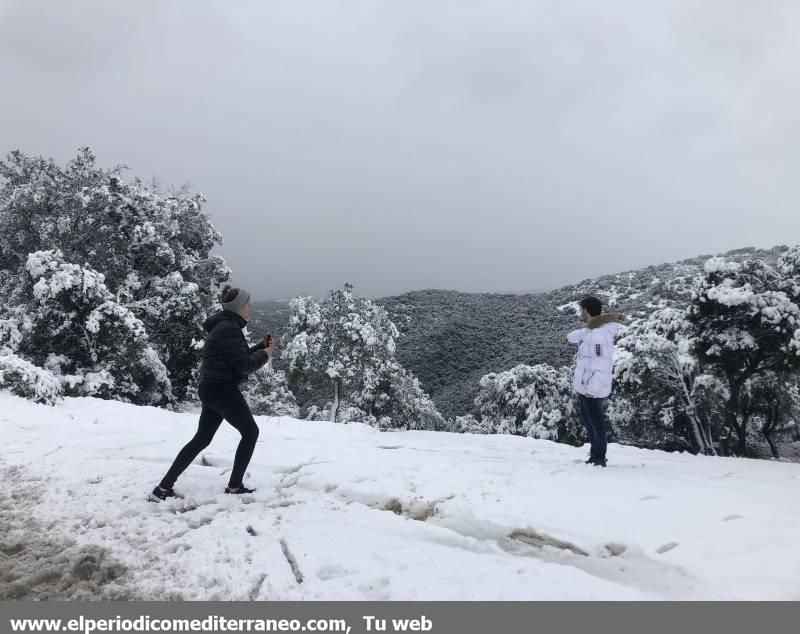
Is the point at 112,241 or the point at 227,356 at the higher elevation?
the point at 112,241

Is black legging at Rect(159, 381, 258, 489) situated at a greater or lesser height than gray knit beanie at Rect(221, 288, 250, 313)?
lesser

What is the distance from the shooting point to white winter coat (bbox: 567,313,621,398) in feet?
18.6

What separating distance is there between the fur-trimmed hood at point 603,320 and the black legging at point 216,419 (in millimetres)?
4016

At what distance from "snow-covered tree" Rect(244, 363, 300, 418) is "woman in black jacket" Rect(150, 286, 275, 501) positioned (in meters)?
17.6

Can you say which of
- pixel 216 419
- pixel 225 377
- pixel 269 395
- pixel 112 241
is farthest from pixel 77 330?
pixel 225 377

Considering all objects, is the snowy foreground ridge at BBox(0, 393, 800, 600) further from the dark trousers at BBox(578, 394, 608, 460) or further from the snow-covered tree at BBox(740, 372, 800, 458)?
the snow-covered tree at BBox(740, 372, 800, 458)

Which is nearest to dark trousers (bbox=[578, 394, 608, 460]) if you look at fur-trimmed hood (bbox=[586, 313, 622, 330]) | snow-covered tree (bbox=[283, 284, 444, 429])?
fur-trimmed hood (bbox=[586, 313, 622, 330])

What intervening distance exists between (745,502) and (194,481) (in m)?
5.18

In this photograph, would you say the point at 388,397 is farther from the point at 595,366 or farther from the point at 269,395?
the point at 595,366

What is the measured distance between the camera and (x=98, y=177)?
20.2 metres

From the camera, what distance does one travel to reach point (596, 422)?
19.1 feet

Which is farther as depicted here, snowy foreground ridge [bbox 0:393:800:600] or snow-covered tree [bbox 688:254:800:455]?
snow-covered tree [bbox 688:254:800:455]

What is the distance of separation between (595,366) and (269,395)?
843 inches
